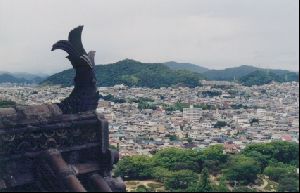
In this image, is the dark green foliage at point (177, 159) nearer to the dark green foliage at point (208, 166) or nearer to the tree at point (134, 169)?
the dark green foliage at point (208, 166)

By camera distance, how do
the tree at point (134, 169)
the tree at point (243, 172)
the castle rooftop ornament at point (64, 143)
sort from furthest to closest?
the tree at point (134, 169)
the tree at point (243, 172)
the castle rooftop ornament at point (64, 143)

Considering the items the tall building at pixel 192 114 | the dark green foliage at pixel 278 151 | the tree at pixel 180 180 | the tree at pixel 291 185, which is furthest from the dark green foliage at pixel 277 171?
the tall building at pixel 192 114

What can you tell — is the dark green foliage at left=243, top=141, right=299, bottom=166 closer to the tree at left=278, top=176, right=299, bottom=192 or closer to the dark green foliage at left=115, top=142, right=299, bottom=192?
the dark green foliage at left=115, top=142, right=299, bottom=192

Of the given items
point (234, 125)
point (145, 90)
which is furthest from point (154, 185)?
point (145, 90)

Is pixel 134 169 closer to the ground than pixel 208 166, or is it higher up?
higher up

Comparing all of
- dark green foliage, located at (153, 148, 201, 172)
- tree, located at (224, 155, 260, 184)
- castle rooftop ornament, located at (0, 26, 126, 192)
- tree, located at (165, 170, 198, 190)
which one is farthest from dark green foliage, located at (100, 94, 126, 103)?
castle rooftop ornament, located at (0, 26, 126, 192)

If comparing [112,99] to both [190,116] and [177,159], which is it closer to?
[190,116]

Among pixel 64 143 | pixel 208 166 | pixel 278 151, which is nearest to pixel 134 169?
pixel 208 166
